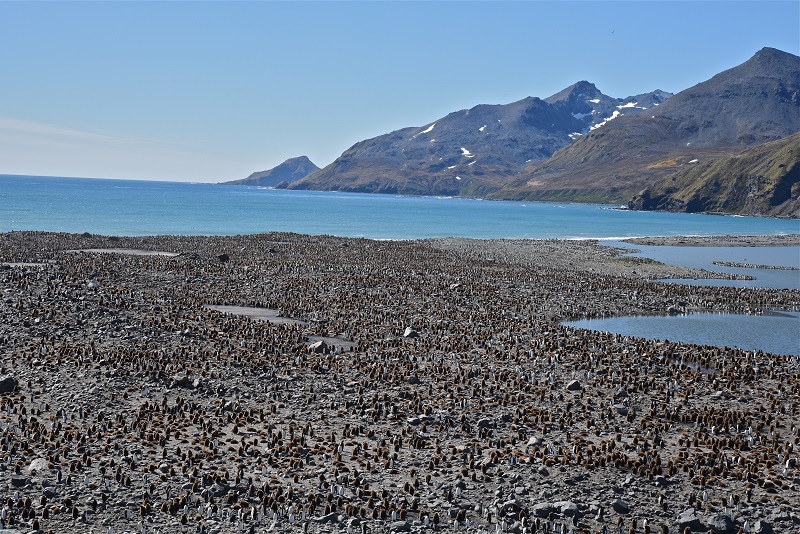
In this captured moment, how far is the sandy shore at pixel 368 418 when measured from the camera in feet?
51.8

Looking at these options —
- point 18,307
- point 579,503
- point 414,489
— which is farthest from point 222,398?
point 18,307

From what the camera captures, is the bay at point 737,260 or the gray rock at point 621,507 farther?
the bay at point 737,260

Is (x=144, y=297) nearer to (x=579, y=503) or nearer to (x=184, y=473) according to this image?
(x=184, y=473)

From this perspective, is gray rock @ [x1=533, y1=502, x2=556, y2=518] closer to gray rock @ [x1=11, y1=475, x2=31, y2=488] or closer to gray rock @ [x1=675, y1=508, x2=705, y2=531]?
gray rock @ [x1=675, y1=508, x2=705, y2=531]

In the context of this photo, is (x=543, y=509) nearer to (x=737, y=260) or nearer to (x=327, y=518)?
(x=327, y=518)

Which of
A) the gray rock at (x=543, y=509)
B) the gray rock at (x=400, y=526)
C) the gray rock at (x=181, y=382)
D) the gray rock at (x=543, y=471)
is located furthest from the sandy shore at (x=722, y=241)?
the gray rock at (x=400, y=526)

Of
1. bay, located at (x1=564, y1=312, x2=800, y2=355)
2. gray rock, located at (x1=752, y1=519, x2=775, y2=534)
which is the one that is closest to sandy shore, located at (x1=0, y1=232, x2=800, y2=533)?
gray rock, located at (x1=752, y1=519, x2=775, y2=534)

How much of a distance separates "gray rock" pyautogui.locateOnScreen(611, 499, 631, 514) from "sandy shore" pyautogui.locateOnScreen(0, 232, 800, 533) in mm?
50

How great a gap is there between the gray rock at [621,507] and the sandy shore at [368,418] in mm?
50

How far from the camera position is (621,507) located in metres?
Answer: 16.2

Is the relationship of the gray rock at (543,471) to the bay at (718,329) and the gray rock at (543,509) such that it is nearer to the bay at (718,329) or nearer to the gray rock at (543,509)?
the gray rock at (543,509)

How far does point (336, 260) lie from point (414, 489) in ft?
162

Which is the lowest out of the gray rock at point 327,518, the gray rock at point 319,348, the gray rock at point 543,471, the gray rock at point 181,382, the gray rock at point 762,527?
the gray rock at point 762,527

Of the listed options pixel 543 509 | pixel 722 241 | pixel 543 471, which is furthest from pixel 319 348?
pixel 722 241
